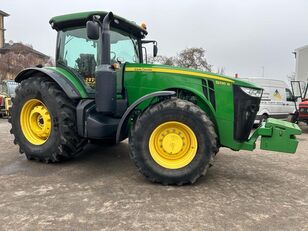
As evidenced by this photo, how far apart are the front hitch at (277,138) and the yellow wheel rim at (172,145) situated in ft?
2.60

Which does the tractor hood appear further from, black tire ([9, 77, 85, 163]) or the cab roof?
black tire ([9, 77, 85, 163])

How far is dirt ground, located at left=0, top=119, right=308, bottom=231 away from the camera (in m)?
3.35

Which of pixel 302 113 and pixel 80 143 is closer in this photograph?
pixel 80 143

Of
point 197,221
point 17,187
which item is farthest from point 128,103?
point 197,221

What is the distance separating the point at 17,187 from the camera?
14.4 feet

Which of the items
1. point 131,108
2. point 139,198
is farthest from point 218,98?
point 139,198

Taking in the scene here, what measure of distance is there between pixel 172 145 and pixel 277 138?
1.43m

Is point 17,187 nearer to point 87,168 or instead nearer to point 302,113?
point 87,168

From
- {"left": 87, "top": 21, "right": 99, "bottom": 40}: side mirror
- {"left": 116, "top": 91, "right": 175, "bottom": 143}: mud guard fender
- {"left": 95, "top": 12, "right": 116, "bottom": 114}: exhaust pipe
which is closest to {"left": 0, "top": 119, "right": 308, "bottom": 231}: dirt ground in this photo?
{"left": 116, "top": 91, "right": 175, "bottom": 143}: mud guard fender

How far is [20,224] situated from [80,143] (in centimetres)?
225

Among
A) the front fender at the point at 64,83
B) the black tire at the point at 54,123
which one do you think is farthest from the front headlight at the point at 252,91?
the black tire at the point at 54,123

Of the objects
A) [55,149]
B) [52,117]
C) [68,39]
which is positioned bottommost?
[55,149]

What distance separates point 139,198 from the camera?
13.2ft

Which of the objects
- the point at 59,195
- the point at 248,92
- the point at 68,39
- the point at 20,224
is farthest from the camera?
the point at 68,39
